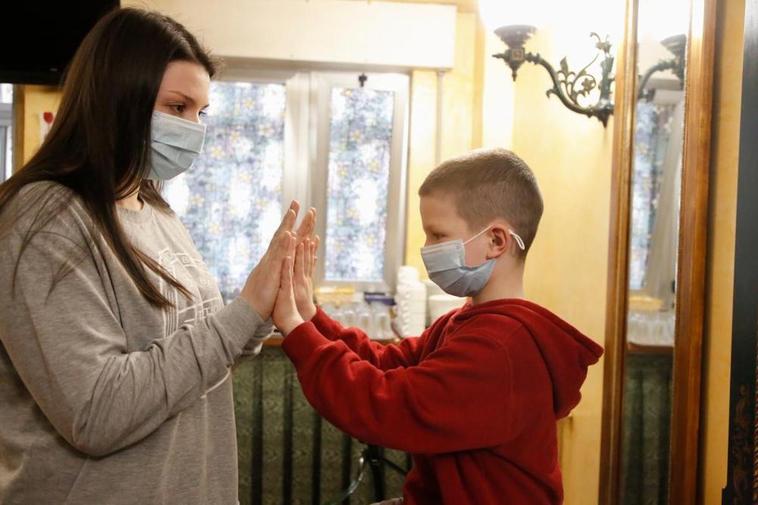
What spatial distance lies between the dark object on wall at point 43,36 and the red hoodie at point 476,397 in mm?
2281

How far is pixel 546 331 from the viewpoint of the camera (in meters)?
1.22

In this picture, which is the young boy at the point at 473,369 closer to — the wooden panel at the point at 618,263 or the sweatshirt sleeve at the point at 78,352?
the sweatshirt sleeve at the point at 78,352

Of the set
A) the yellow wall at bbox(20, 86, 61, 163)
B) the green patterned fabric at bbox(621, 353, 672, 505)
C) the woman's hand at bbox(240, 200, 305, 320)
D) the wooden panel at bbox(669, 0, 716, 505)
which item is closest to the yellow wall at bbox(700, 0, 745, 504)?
the wooden panel at bbox(669, 0, 716, 505)

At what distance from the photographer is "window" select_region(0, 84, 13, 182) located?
3625 mm

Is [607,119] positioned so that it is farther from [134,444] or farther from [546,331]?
[134,444]

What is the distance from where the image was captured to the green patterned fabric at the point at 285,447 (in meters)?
3.21

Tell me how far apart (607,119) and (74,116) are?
1597mm

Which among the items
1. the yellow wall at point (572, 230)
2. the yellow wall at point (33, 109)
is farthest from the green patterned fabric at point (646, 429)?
the yellow wall at point (33, 109)

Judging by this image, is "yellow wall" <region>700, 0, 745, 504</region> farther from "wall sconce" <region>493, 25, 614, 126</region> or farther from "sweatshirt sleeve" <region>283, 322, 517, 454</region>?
"wall sconce" <region>493, 25, 614, 126</region>

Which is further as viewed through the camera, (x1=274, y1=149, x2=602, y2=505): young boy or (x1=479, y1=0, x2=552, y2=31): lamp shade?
(x1=479, y1=0, x2=552, y2=31): lamp shade

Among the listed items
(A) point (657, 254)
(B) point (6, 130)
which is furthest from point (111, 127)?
(B) point (6, 130)

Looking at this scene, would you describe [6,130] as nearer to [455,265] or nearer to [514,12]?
[514,12]

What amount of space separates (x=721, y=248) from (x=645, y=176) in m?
0.45

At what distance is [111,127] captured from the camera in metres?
1.13
